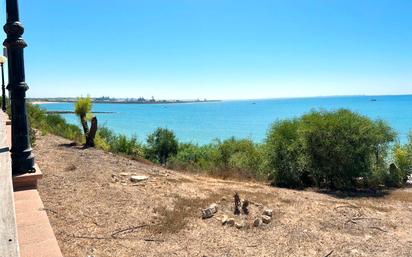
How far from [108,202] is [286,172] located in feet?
19.0

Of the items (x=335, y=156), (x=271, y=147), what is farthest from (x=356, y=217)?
(x=271, y=147)

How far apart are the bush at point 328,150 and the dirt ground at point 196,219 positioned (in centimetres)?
148

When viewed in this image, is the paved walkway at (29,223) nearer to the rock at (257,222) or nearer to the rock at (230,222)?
the rock at (230,222)

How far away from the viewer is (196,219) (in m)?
6.11

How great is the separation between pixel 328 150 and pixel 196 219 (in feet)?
18.4

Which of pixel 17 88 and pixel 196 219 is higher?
pixel 17 88

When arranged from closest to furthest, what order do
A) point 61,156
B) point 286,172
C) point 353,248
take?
point 353,248
point 61,156
point 286,172

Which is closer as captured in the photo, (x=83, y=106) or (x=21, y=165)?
(x=21, y=165)

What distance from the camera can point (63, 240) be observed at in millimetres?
4895

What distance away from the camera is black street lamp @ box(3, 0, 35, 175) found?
446 cm

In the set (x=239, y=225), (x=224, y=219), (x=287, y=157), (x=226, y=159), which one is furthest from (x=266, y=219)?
(x=226, y=159)

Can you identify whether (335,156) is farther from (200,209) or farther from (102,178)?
(102,178)

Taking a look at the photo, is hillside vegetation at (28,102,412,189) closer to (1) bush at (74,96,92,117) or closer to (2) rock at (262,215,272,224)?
(2) rock at (262,215,272,224)

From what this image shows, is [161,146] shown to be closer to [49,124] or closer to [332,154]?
[49,124]
